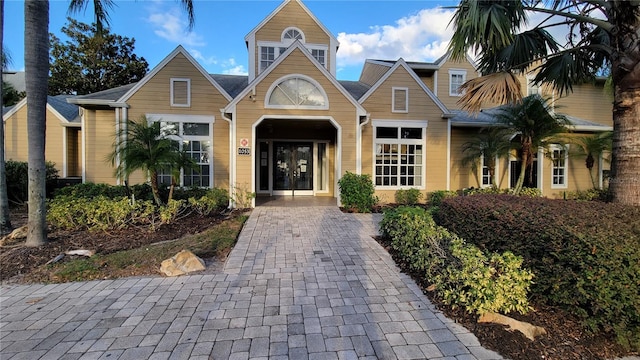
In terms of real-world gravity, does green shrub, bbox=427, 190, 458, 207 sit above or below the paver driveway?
above

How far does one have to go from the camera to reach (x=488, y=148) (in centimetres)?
1071

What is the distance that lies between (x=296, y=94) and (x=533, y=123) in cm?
748

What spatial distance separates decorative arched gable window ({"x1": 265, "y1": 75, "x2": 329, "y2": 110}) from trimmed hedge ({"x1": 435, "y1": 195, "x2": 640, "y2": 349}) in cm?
666

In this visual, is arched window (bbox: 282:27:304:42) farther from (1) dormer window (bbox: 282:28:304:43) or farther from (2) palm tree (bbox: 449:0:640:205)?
(2) palm tree (bbox: 449:0:640:205)

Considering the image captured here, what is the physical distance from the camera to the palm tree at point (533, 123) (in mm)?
9062

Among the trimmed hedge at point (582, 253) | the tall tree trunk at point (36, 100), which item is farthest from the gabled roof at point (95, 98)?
the trimmed hedge at point (582, 253)

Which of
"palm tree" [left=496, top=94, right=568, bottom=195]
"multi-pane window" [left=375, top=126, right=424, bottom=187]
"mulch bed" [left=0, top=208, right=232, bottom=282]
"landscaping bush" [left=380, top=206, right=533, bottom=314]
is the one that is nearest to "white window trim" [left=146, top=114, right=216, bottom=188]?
"mulch bed" [left=0, top=208, right=232, bottom=282]

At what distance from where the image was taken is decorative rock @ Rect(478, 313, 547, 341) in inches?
106

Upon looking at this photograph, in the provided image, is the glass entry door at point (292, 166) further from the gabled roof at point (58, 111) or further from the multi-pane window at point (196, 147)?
the gabled roof at point (58, 111)

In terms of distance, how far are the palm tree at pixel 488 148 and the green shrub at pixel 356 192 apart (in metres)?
4.95

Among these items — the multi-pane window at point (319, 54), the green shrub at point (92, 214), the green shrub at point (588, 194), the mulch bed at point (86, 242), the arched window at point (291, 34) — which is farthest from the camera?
the multi-pane window at point (319, 54)

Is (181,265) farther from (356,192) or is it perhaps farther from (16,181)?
(16,181)

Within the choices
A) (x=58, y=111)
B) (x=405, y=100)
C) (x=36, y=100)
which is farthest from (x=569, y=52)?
(x=58, y=111)

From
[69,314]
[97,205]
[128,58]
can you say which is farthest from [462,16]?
[128,58]
